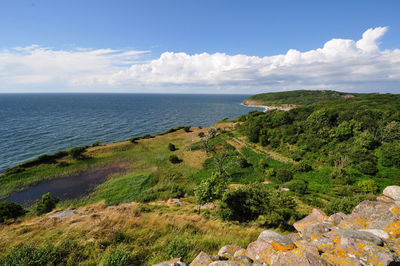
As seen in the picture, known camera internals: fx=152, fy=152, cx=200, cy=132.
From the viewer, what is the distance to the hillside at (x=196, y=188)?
822 cm

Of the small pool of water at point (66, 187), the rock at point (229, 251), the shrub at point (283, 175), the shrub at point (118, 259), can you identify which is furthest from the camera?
the shrub at point (283, 175)

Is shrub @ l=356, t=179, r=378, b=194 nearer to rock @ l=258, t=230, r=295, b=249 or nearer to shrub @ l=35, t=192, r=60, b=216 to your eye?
rock @ l=258, t=230, r=295, b=249

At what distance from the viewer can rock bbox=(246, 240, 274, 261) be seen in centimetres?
555

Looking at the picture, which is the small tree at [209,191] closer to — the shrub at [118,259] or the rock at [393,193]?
the shrub at [118,259]

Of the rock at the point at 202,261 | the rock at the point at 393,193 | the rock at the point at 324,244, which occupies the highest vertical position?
the rock at the point at 324,244

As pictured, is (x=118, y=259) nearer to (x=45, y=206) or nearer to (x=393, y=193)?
(x=393, y=193)

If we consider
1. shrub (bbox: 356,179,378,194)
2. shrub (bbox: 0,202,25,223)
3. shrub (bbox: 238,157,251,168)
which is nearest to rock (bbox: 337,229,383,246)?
shrub (bbox: 356,179,378,194)

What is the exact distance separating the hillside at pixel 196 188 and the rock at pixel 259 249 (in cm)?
273

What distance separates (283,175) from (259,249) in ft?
93.7

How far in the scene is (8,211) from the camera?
755 inches

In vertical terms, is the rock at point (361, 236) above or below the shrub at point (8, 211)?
above

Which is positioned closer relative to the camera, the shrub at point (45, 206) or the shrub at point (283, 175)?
the shrub at point (45, 206)

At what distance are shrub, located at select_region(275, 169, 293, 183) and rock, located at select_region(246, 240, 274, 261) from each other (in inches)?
1083

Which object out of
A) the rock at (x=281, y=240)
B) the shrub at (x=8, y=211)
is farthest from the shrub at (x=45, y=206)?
the rock at (x=281, y=240)
